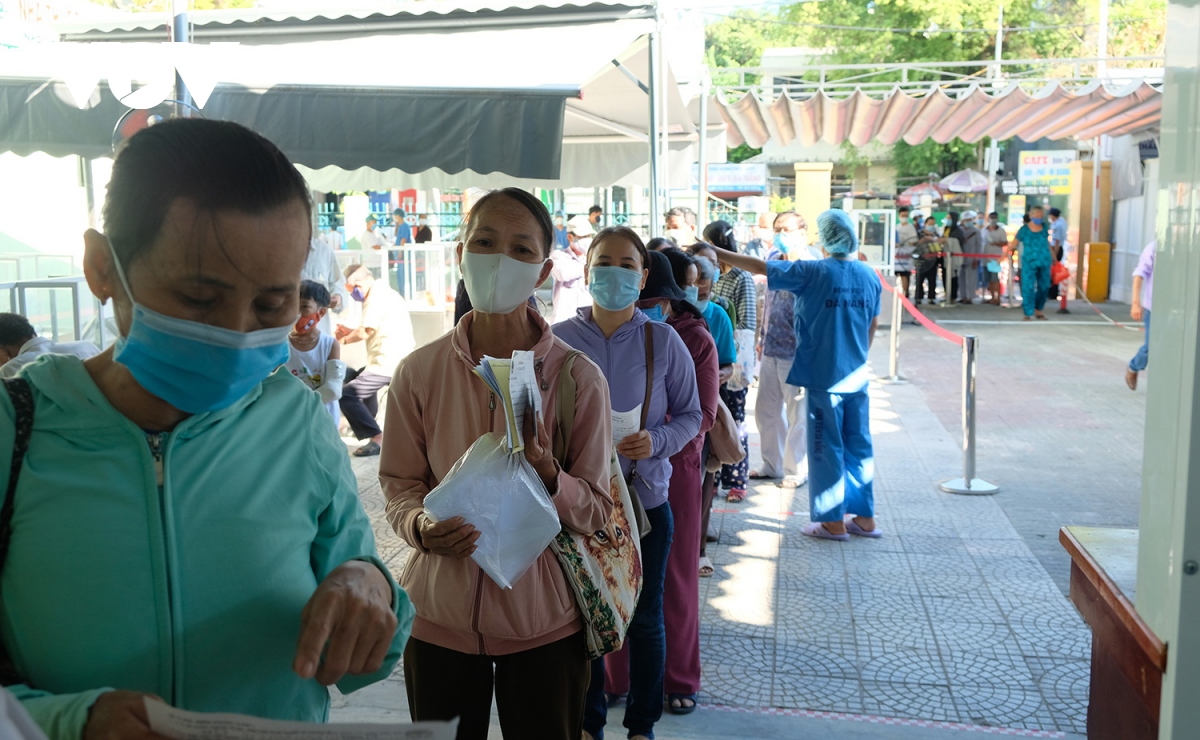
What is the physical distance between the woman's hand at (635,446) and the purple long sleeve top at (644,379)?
0.17 feet

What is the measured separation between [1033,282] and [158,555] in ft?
73.0

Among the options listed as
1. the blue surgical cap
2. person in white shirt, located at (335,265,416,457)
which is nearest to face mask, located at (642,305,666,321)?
the blue surgical cap

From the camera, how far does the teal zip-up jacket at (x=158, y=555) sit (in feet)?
4.16

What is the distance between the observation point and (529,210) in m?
2.93

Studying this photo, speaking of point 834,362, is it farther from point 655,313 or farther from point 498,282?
point 498,282

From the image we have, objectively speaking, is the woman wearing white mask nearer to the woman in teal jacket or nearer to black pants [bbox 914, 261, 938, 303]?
the woman in teal jacket

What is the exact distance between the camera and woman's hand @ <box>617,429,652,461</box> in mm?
3705

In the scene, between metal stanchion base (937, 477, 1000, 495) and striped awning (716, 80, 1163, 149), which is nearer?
metal stanchion base (937, 477, 1000, 495)

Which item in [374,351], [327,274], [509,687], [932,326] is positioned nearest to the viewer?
[509,687]

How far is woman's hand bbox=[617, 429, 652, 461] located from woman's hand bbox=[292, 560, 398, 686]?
226cm

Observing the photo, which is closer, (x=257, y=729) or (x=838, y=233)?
(x=257, y=729)

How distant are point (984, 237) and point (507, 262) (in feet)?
78.6

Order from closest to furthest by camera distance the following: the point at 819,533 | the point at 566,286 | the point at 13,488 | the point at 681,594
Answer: the point at 13,488 → the point at 681,594 → the point at 819,533 → the point at 566,286

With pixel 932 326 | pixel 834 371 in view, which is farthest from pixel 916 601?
pixel 932 326
